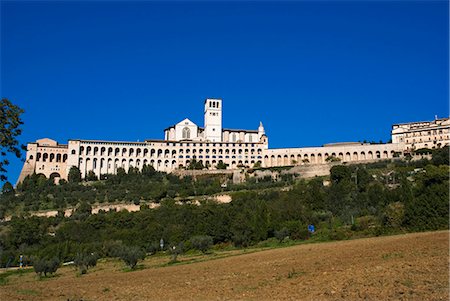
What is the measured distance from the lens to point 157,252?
1722 inches

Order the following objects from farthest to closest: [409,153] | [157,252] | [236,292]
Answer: [409,153], [157,252], [236,292]

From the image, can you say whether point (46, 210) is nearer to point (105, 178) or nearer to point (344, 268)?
point (105, 178)

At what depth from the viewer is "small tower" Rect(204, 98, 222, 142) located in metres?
106

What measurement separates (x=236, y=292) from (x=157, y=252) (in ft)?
101

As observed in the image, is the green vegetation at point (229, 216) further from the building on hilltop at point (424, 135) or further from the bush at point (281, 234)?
the building on hilltop at point (424, 135)

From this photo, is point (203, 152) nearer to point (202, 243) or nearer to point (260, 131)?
point (260, 131)

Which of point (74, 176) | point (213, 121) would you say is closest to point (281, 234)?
point (74, 176)

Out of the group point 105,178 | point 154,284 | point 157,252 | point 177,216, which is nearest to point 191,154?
point 105,178

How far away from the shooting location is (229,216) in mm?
47969

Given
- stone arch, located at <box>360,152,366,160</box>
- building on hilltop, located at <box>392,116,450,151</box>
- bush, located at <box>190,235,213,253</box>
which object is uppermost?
building on hilltop, located at <box>392,116,450,151</box>

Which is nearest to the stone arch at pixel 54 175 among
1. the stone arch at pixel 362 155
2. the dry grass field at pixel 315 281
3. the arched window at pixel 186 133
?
the arched window at pixel 186 133

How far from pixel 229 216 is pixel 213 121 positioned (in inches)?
2386

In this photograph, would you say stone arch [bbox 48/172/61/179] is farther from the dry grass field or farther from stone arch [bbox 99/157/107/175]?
the dry grass field

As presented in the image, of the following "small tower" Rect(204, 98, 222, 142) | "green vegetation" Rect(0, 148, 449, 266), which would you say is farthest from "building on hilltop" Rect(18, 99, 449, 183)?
"green vegetation" Rect(0, 148, 449, 266)
